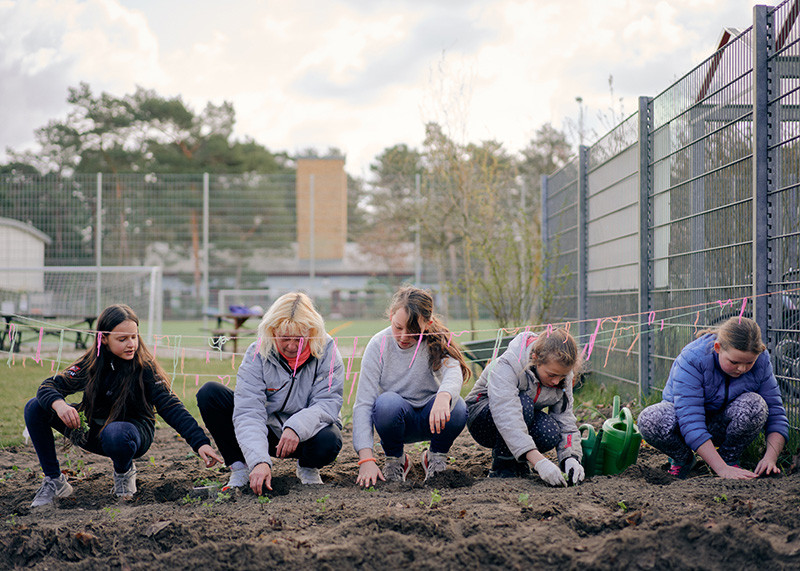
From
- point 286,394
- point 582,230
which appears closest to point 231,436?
point 286,394

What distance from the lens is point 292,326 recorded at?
3029mm

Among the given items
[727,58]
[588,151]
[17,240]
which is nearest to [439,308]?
[588,151]

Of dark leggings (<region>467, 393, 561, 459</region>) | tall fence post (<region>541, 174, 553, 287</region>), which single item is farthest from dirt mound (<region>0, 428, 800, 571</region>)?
tall fence post (<region>541, 174, 553, 287</region>)

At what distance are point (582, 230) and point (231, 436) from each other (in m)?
4.27

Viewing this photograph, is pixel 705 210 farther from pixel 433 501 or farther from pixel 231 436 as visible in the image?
pixel 231 436

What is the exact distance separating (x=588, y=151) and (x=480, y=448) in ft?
11.4

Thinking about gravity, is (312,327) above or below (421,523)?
above

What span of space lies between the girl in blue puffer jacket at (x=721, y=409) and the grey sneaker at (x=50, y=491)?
8.74ft

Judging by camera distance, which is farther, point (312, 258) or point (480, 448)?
point (312, 258)

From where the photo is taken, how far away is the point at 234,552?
6.65 feet

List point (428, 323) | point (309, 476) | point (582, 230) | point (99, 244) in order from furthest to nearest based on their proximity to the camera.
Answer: point (99, 244), point (582, 230), point (428, 323), point (309, 476)

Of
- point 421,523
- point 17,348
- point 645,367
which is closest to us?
point 421,523

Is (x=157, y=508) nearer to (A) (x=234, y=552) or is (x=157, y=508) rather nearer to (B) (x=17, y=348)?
(A) (x=234, y=552)

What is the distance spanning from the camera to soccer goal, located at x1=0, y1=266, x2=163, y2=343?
11.1 meters
